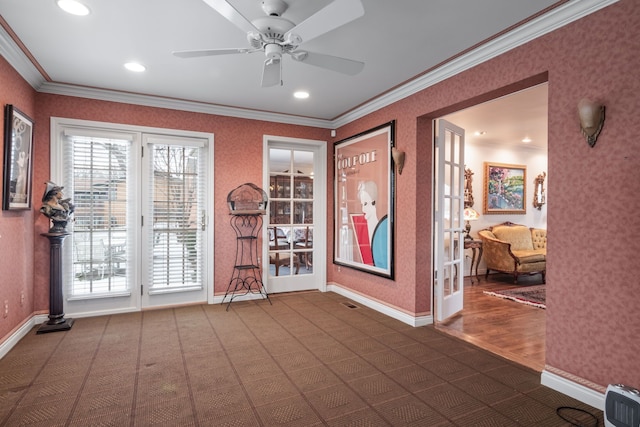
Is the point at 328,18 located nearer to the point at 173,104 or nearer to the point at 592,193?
the point at 592,193

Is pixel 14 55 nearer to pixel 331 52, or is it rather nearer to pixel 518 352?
pixel 331 52

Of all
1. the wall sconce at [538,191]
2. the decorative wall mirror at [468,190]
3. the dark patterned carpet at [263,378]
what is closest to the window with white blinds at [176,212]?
the dark patterned carpet at [263,378]

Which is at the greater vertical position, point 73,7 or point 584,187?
point 73,7

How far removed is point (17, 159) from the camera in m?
3.06

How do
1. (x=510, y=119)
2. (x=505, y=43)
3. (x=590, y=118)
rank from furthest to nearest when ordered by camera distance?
(x=510, y=119) → (x=505, y=43) → (x=590, y=118)

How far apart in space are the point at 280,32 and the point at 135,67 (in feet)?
5.62

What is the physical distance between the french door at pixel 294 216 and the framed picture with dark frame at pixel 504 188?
11.0 feet

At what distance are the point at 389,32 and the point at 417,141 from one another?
1.29m

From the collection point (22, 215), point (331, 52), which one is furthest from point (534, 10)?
point (22, 215)

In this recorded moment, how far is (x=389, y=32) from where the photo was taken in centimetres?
260

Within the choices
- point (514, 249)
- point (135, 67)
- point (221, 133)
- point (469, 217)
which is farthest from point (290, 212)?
point (514, 249)

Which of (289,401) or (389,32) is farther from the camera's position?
(389,32)

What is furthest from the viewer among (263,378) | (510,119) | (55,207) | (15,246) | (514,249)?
(514,249)

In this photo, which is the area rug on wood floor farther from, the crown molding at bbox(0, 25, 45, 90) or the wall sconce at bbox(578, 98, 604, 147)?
the crown molding at bbox(0, 25, 45, 90)
